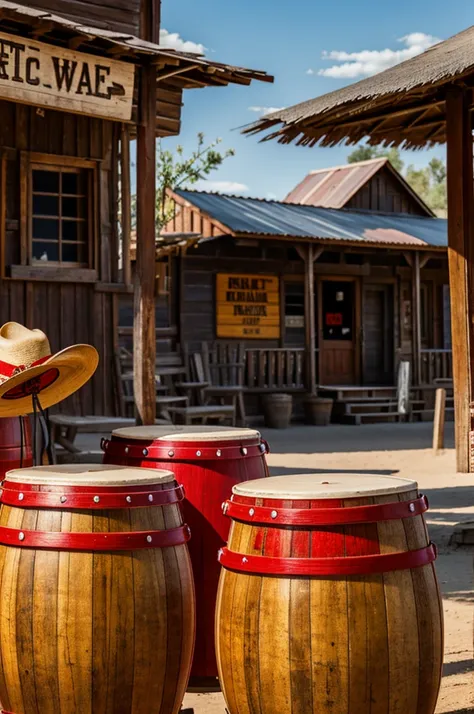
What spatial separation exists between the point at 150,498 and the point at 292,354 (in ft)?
54.2

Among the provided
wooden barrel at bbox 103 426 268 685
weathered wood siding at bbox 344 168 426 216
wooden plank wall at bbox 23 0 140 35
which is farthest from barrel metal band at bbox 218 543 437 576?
weathered wood siding at bbox 344 168 426 216

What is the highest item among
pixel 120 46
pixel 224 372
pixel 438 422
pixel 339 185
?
pixel 339 185

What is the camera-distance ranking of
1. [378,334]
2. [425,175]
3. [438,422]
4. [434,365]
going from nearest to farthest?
[438,422]
[434,365]
[378,334]
[425,175]

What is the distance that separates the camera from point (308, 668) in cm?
277

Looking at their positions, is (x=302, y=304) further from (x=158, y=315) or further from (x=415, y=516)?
(x=415, y=516)

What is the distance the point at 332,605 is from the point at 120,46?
5.08m

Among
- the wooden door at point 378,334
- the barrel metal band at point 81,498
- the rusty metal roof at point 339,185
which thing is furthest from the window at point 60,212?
the rusty metal roof at point 339,185

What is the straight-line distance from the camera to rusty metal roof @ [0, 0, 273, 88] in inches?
264

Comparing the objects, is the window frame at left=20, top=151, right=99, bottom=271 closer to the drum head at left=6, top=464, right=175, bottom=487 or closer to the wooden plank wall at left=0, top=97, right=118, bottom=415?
the wooden plank wall at left=0, top=97, right=118, bottom=415

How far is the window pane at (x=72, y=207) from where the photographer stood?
1141cm

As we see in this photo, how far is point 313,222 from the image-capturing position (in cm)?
2030

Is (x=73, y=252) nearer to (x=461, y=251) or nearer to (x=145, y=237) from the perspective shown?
(x=461, y=251)

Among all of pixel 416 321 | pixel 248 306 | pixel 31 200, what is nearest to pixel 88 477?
pixel 31 200

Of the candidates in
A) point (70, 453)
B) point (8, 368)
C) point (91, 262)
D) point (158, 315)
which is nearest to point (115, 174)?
point (91, 262)
